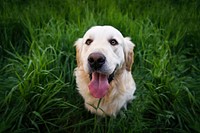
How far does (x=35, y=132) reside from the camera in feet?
12.2

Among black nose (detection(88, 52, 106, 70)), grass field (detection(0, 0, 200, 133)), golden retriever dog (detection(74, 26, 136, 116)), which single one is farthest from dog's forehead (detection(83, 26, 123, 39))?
grass field (detection(0, 0, 200, 133))

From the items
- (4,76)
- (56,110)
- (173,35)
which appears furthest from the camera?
(173,35)

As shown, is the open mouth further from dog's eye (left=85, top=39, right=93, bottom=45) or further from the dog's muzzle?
dog's eye (left=85, top=39, right=93, bottom=45)

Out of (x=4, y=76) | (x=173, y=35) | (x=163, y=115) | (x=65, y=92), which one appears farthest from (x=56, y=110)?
(x=173, y=35)

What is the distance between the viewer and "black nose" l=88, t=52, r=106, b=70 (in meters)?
3.28

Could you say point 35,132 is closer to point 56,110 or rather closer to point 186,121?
point 56,110

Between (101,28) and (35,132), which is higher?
(101,28)

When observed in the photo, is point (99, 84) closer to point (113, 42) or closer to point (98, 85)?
point (98, 85)

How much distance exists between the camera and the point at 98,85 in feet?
11.7

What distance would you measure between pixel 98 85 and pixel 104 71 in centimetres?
23

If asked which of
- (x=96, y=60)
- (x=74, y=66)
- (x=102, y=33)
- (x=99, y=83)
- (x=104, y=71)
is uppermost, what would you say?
(x=102, y=33)

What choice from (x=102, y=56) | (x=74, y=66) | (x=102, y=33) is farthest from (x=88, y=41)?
(x=74, y=66)

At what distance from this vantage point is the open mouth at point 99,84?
3545 mm

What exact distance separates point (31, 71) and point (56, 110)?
1.56 feet
